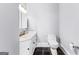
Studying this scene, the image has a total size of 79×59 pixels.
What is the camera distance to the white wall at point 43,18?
1.81 meters

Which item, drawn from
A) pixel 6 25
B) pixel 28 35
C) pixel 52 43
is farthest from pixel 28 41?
pixel 6 25

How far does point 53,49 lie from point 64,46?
0.79 ft

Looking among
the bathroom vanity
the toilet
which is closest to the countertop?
the bathroom vanity

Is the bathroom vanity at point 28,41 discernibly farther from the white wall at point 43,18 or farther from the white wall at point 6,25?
the white wall at point 6,25

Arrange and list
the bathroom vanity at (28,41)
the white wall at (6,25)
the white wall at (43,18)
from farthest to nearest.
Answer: the white wall at (43,18), the bathroom vanity at (28,41), the white wall at (6,25)

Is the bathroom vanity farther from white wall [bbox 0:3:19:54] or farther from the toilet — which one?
white wall [bbox 0:3:19:54]

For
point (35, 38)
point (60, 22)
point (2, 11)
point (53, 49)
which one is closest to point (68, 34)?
point (60, 22)

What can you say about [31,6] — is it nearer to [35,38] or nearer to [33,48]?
[35,38]

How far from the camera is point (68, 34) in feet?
6.52

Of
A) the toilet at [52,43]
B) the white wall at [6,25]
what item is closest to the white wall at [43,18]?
the toilet at [52,43]

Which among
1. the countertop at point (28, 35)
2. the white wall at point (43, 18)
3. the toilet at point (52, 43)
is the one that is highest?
the white wall at point (43, 18)

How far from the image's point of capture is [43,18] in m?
1.88

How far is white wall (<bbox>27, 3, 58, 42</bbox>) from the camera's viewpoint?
1811 mm
